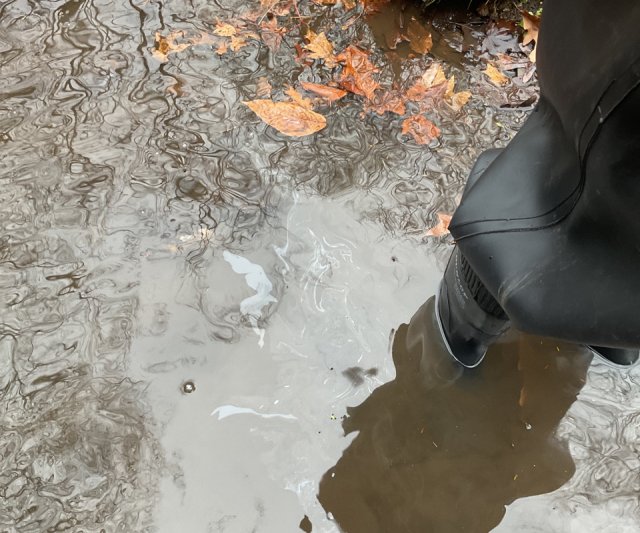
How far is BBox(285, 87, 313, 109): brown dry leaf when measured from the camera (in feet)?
7.19

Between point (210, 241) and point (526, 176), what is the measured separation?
3.37ft

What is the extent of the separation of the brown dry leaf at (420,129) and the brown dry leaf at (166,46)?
960 millimetres

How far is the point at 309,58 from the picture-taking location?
7.59 feet

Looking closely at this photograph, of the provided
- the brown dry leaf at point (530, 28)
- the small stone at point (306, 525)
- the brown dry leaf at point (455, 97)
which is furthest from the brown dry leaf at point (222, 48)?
the small stone at point (306, 525)

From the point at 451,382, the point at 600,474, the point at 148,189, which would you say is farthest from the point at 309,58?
the point at 600,474

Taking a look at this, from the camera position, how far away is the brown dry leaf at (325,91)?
7.27 ft

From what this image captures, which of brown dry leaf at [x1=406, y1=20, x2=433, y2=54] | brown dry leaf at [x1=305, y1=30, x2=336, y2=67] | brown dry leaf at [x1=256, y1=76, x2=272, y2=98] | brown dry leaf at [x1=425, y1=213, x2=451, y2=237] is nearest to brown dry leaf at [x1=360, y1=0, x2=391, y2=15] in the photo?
brown dry leaf at [x1=406, y1=20, x2=433, y2=54]

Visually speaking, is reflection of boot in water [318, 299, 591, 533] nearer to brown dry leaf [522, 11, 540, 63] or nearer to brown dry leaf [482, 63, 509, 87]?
brown dry leaf [482, 63, 509, 87]

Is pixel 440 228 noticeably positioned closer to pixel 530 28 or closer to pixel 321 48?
pixel 321 48

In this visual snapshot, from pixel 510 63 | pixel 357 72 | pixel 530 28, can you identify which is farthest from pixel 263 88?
pixel 530 28

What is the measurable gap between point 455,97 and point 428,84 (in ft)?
0.40

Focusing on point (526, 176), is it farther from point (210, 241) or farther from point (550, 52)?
point (210, 241)

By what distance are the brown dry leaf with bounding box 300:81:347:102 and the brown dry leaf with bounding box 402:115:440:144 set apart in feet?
0.91

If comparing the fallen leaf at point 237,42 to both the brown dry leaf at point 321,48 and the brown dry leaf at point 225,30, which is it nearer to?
the brown dry leaf at point 225,30
